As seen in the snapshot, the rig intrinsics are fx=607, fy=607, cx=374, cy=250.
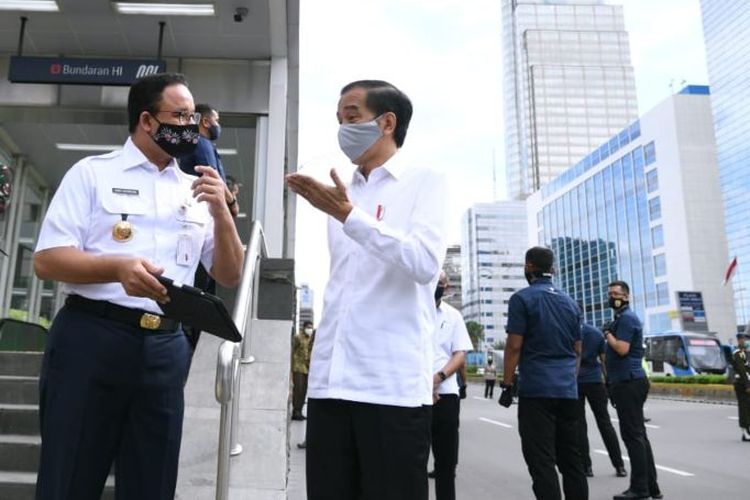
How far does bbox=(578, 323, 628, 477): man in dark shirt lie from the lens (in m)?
6.26

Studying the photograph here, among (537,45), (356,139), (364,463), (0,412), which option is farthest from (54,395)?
(537,45)

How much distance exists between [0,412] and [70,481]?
8.29 feet

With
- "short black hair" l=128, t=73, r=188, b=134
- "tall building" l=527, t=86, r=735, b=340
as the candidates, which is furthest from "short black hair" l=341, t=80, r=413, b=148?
"tall building" l=527, t=86, r=735, b=340

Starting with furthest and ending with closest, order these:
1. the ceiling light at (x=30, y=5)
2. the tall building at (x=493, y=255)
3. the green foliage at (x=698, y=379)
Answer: the tall building at (x=493, y=255) < the green foliage at (x=698, y=379) < the ceiling light at (x=30, y=5)

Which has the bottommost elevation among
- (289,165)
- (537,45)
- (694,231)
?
(289,165)

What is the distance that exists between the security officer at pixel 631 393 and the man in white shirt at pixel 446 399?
1.41 metres

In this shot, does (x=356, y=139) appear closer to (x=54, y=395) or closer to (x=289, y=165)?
(x=54, y=395)

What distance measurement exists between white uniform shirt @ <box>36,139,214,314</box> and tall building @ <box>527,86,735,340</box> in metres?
59.8

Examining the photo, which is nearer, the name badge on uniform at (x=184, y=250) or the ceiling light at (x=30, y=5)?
the name badge on uniform at (x=184, y=250)

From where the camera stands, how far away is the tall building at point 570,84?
136 metres

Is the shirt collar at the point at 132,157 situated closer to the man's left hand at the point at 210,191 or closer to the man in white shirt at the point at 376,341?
the man's left hand at the point at 210,191

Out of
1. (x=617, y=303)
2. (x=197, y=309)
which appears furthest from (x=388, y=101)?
(x=617, y=303)

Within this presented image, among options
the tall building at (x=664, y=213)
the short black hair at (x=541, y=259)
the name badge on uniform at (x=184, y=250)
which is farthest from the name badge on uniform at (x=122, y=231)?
the tall building at (x=664, y=213)

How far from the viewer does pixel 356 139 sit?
2.08 meters
